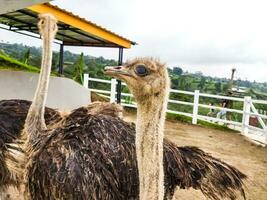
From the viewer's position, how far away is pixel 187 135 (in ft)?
30.3

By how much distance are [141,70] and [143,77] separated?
29 millimetres

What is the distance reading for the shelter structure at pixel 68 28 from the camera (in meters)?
6.35

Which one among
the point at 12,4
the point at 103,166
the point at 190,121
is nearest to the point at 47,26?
the point at 12,4

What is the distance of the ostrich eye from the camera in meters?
1.84

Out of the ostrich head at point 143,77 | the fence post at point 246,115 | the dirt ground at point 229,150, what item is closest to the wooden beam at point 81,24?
the dirt ground at point 229,150

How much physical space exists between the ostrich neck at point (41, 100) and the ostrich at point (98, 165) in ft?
0.05

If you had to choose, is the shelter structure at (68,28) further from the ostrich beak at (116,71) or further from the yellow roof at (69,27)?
the ostrich beak at (116,71)

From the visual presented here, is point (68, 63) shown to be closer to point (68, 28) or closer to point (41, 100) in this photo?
point (68, 28)

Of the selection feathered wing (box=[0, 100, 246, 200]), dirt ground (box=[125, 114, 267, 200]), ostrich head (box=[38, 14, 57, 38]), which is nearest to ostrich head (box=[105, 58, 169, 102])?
feathered wing (box=[0, 100, 246, 200])

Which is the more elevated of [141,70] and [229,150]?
[141,70]

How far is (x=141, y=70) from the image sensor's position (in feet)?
6.05

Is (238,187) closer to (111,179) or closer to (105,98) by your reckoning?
(111,179)

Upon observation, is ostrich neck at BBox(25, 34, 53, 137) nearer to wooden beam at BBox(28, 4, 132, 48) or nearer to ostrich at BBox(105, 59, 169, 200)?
ostrich at BBox(105, 59, 169, 200)

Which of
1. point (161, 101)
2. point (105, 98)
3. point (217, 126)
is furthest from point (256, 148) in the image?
point (161, 101)
